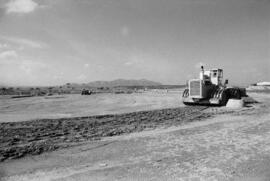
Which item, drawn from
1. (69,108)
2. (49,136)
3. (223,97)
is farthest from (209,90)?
(49,136)

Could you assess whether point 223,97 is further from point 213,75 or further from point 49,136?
point 49,136

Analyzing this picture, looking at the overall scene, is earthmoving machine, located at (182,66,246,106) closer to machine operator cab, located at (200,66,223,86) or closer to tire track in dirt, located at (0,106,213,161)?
machine operator cab, located at (200,66,223,86)

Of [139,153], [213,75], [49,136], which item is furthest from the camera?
[213,75]

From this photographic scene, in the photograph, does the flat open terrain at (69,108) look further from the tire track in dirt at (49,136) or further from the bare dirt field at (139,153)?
the bare dirt field at (139,153)

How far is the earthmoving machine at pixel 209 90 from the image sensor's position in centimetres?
2062

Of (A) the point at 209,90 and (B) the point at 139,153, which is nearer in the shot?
(B) the point at 139,153

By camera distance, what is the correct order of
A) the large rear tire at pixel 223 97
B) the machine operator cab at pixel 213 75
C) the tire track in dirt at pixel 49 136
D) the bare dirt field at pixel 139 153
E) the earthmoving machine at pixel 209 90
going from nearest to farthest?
the bare dirt field at pixel 139 153 → the tire track in dirt at pixel 49 136 → the large rear tire at pixel 223 97 → the earthmoving machine at pixel 209 90 → the machine operator cab at pixel 213 75

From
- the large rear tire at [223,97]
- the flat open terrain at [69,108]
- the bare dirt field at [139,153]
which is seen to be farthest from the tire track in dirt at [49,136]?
the large rear tire at [223,97]

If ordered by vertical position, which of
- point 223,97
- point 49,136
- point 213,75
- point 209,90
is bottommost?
point 49,136

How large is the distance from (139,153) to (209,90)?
15.8 metres

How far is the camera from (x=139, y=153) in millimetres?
7234

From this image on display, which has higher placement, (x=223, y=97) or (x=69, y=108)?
(x=223, y=97)

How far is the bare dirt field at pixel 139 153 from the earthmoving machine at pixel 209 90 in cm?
939

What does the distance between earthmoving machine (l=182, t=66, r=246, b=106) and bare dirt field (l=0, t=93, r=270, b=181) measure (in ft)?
30.8
